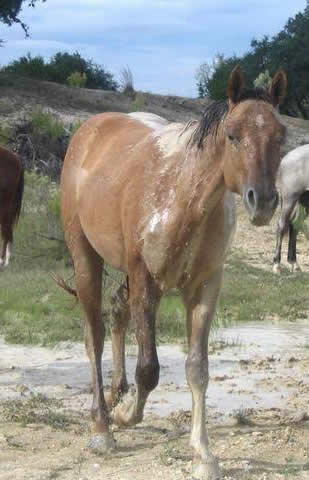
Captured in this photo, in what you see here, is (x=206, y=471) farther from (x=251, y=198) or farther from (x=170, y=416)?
(x=170, y=416)

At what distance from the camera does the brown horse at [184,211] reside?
4.54 metres

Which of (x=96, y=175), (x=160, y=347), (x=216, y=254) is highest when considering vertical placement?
(x=96, y=175)

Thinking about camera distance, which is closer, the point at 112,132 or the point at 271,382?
the point at 112,132

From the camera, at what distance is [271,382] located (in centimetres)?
722

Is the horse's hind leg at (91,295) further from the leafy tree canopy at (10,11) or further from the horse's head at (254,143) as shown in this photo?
the leafy tree canopy at (10,11)

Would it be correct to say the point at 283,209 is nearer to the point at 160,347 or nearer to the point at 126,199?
the point at 160,347

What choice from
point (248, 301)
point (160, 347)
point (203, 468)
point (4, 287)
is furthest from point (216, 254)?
point (4, 287)

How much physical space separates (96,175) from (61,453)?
66.2 inches

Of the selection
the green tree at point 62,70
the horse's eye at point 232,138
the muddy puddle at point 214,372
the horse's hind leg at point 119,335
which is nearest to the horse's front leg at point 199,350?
the horse's eye at point 232,138

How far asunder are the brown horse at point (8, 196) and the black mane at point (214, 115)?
6019 millimetres

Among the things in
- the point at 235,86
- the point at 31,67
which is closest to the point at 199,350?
the point at 235,86

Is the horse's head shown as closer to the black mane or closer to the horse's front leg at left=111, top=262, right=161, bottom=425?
the black mane

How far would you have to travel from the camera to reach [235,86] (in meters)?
4.71

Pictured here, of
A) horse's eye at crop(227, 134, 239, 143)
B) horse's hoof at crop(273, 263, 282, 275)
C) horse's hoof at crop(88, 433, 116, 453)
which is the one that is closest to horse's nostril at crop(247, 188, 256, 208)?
horse's eye at crop(227, 134, 239, 143)
